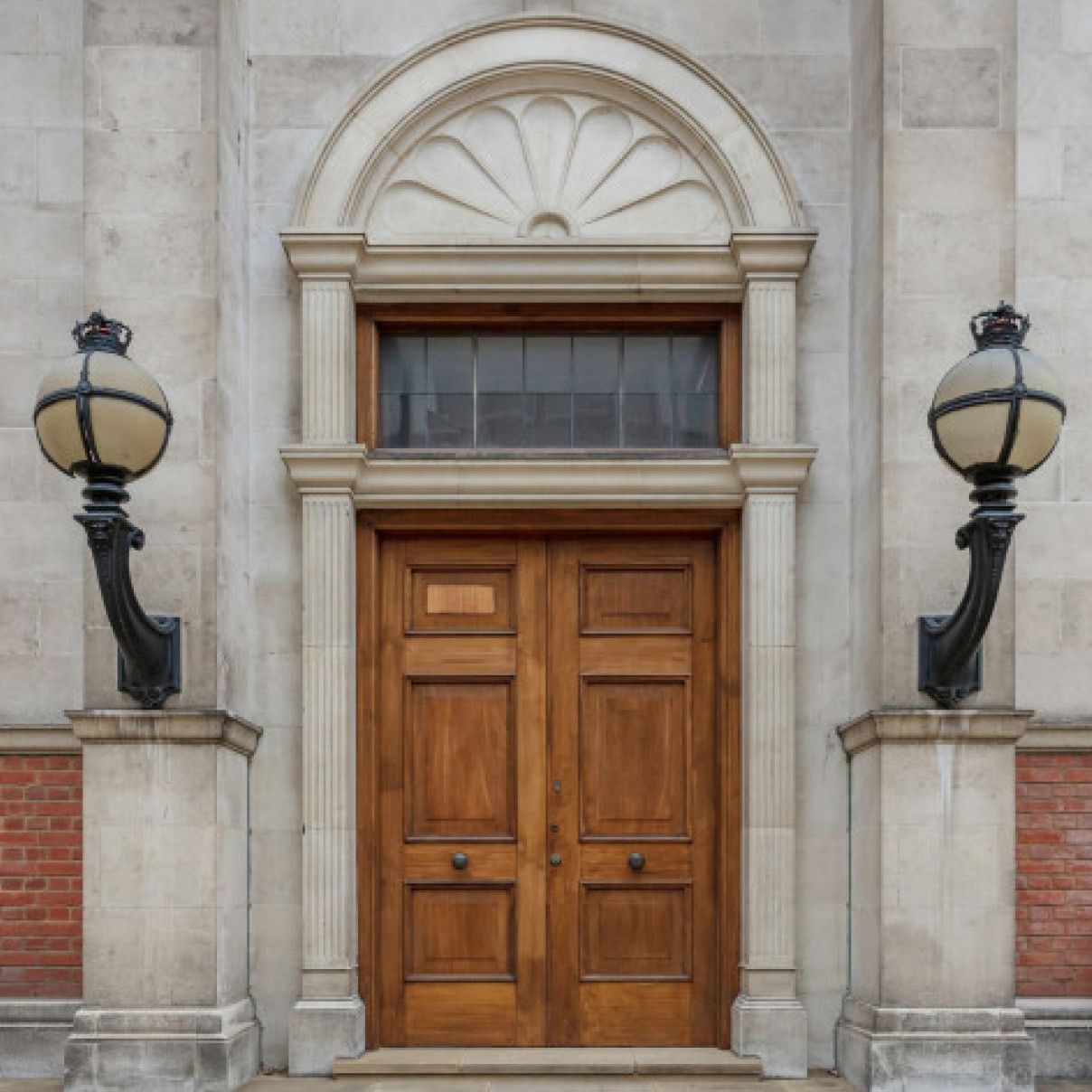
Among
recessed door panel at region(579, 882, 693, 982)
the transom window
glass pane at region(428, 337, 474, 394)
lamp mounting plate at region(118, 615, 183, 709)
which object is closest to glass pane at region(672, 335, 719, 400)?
the transom window

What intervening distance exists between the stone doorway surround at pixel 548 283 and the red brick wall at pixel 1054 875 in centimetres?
110

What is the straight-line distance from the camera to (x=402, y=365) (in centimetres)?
761

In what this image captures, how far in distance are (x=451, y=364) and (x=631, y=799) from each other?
2367 millimetres

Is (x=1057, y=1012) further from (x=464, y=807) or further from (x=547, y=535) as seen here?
(x=547, y=535)

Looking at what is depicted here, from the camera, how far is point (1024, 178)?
290 inches

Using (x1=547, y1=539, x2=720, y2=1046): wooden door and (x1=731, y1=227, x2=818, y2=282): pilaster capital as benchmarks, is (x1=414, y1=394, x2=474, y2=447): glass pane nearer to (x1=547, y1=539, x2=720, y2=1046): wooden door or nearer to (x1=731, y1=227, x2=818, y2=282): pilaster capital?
(x1=547, y1=539, x2=720, y2=1046): wooden door

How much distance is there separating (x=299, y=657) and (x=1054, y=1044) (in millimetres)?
4017

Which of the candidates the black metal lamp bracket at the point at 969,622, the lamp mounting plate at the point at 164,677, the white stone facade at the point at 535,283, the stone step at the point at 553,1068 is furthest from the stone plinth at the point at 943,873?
the lamp mounting plate at the point at 164,677

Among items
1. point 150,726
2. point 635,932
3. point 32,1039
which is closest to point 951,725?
point 635,932

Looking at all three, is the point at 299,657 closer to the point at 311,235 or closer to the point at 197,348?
the point at 197,348

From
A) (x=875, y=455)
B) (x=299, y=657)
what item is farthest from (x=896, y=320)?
(x=299, y=657)

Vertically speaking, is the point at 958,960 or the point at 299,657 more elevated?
the point at 299,657

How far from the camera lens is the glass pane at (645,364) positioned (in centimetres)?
759

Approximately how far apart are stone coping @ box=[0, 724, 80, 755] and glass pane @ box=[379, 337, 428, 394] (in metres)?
2.28
